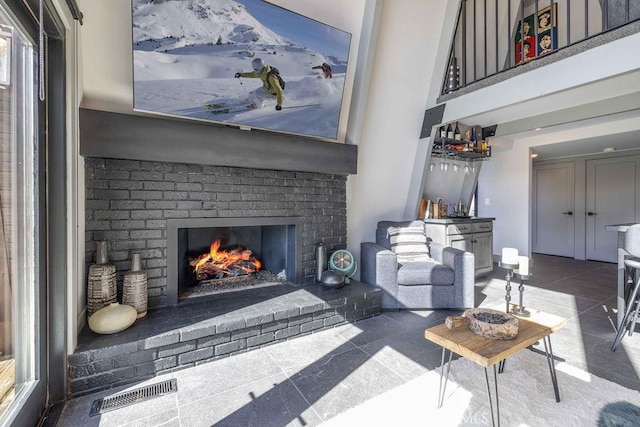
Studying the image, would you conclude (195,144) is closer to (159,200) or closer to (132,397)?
(159,200)

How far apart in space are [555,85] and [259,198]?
2.85m

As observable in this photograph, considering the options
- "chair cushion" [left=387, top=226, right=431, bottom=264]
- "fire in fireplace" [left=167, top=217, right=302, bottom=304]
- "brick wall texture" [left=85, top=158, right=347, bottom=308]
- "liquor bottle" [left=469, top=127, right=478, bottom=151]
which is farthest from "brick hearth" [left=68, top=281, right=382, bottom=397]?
"liquor bottle" [left=469, top=127, right=478, bottom=151]

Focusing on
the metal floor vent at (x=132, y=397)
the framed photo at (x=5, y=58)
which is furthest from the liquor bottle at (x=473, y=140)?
the framed photo at (x=5, y=58)

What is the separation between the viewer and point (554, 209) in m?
A: 6.44

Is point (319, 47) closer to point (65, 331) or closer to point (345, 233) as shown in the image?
point (345, 233)

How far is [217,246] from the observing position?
310 cm

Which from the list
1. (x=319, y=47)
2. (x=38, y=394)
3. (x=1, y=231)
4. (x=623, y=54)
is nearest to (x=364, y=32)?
(x=319, y=47)

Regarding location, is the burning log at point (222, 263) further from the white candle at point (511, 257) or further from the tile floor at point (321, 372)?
the white candle at point (511, 257)

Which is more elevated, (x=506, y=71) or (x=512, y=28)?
(x=512, y=28)

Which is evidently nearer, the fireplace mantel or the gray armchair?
the fireplace mantel

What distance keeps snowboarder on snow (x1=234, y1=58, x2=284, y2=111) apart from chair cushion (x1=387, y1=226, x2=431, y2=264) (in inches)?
74.6

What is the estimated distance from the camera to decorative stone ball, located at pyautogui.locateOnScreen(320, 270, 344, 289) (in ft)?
9.26

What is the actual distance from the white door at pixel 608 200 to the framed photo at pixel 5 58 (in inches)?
316

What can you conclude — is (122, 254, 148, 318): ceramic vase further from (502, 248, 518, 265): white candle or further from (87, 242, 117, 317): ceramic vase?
(502, 248, 518, 265): white candle
